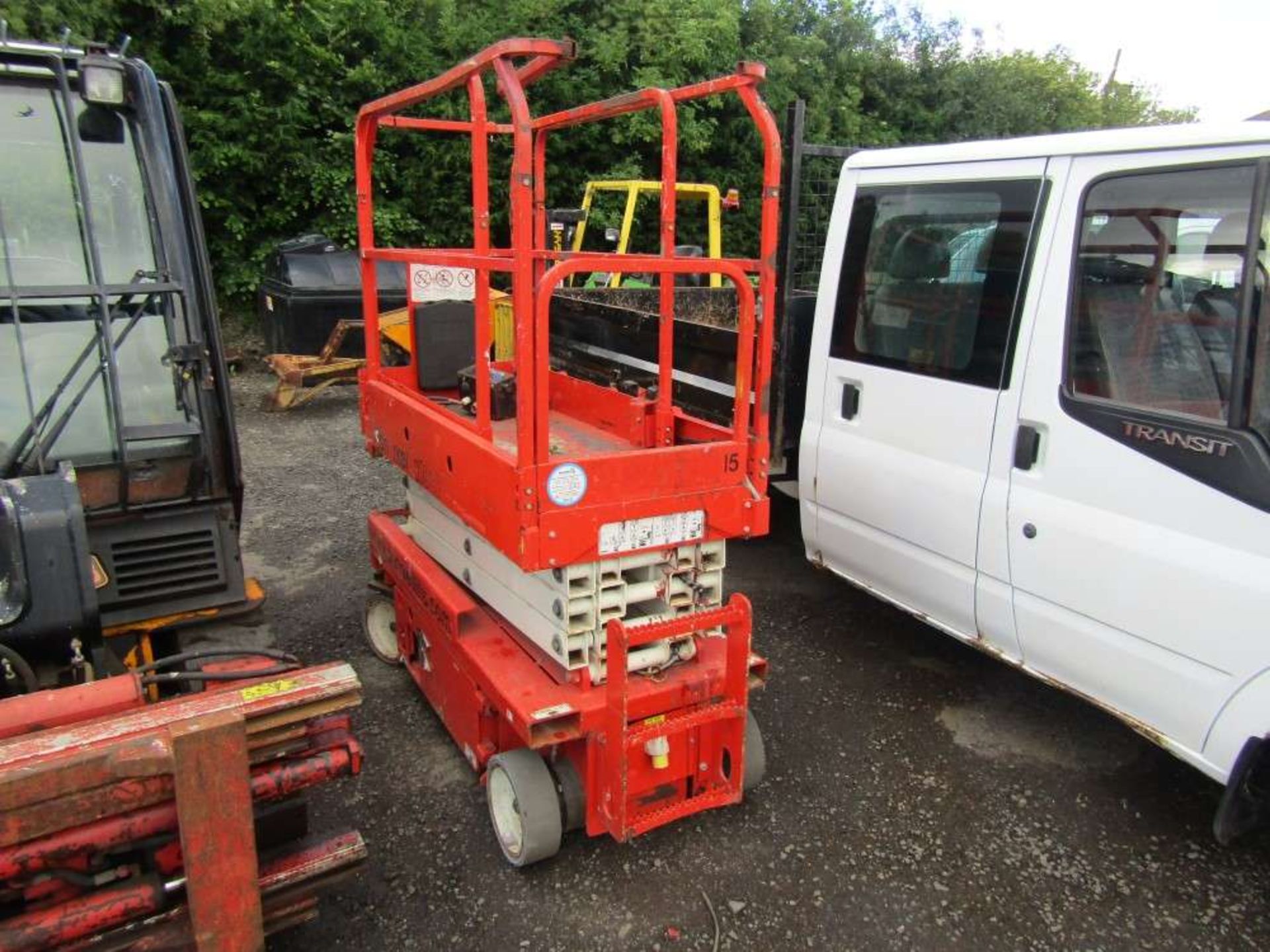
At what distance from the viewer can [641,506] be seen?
2740 millimetres

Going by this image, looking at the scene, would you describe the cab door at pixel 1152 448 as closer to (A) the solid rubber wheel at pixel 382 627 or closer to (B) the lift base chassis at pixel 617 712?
(B) the lift base chassis at pixel 617 712

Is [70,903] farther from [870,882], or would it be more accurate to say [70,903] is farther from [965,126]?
[965,126]

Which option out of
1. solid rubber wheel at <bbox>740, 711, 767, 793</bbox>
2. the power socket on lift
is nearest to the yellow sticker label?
the power socket on lift

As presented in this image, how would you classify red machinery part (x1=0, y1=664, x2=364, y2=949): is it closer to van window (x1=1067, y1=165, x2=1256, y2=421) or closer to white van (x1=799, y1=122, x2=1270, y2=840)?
white van (x1=799, y1=122, x2=1270, y2=840)

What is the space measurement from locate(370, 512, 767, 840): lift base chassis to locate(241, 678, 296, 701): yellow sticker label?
731 millimetres

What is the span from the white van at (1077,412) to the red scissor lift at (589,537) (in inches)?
33.3

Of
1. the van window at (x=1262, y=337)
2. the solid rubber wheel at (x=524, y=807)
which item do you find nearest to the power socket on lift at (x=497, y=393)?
the solid rubber wheel at (x=524, y=807)

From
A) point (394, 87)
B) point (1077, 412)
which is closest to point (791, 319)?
point (1077, 412)

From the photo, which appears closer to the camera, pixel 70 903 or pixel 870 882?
pixel 70 903

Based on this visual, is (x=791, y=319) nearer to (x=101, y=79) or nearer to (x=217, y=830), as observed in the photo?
(x=101, y=79)

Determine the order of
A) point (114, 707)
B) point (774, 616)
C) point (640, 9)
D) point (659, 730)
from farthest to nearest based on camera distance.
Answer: point (640, 9)
point (774, 616)
point (659, 730)
point (114, 707)

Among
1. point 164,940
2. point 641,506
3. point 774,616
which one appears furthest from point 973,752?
point 164,940

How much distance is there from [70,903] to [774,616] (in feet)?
11.6

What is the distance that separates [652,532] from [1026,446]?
147cm
